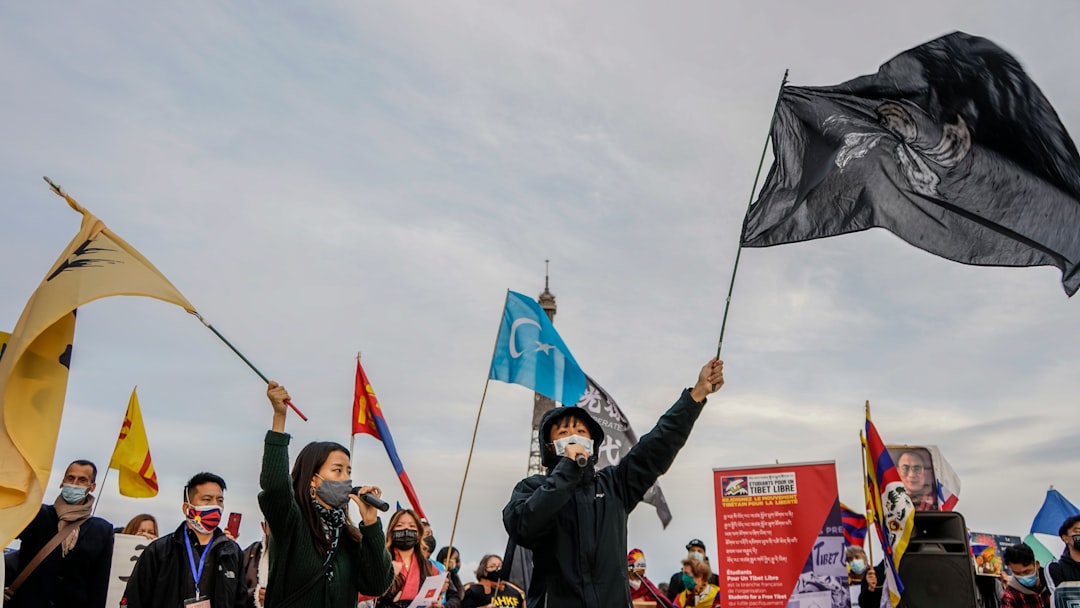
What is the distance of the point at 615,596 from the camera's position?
467cm

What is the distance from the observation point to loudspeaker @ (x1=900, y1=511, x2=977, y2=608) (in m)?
8.69

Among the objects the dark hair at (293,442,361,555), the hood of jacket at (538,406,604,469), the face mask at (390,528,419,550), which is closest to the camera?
the dark hair at (293,442,361,555)

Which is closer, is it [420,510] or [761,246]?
[761,246]

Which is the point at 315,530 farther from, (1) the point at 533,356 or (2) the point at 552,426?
(1) the point at 533,356

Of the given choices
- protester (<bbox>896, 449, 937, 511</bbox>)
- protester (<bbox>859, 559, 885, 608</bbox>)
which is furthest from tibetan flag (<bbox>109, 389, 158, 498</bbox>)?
protester (<bbox>896, 449, 937, 511</bbox>)

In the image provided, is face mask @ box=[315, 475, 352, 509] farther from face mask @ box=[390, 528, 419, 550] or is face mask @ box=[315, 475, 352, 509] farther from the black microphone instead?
face mask @ box=[390, 528, 419, 550]

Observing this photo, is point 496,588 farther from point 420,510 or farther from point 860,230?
point 860,230

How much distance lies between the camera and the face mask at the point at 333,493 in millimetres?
5062

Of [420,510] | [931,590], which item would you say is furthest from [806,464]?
[420,510]

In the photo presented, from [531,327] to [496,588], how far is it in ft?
10.1

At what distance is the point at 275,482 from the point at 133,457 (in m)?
8.86

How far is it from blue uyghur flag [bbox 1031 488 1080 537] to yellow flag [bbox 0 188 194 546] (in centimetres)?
1628

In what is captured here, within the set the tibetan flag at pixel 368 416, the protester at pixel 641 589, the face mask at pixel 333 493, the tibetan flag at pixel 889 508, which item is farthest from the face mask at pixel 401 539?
the tibetan flag at pixel 889 508

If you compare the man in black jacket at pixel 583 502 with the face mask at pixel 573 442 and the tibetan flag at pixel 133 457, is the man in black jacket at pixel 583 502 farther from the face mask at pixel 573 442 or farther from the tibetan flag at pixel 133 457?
the tibetan flag at pixel 133 457
